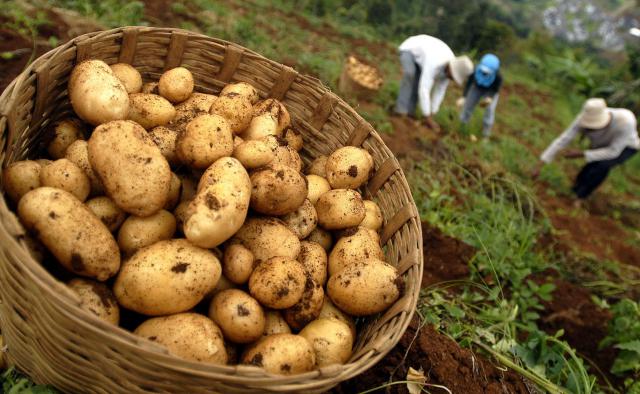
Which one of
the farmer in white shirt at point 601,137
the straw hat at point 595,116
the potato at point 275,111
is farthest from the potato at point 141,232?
the straw hat at point 595,116

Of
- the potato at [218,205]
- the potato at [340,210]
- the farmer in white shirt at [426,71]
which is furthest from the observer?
the farmer in white shirt at [426,71]

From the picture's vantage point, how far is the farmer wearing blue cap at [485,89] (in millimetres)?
7344

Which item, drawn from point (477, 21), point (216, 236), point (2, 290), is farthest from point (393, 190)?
point (477, 21)

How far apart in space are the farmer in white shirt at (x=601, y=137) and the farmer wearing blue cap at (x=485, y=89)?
113 cm

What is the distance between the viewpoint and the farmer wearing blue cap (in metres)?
7.34

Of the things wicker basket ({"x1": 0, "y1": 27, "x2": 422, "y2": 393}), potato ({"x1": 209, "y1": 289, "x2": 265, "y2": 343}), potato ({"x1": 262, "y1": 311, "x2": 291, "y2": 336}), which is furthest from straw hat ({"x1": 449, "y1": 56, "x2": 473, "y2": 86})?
potato ({"x1": 209, "y1": 289, "x2": 265, "y2": 343})

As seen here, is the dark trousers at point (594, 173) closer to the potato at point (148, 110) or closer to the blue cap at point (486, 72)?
the blue cap at point (486, 72)

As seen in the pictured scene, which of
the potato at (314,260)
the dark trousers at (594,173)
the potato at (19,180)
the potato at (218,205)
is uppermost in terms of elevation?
the potato at (218,205)

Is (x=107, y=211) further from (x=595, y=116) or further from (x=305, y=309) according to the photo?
(x=595, y=116)

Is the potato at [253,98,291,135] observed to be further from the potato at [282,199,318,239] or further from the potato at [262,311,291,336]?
the potato at [262,311,291,336]

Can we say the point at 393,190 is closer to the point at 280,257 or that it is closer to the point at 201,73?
the point at 280,257

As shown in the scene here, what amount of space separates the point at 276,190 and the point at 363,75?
5301mm

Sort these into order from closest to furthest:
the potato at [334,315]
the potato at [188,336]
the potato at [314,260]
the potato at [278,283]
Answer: the potato at [188,336], the potato at [278,283], the potato at [334,315], the potato at [314,260]

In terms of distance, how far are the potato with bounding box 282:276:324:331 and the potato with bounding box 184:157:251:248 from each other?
40 cm
